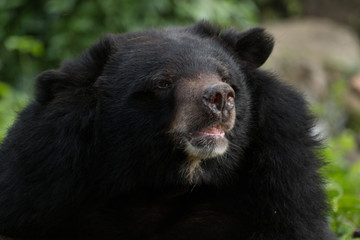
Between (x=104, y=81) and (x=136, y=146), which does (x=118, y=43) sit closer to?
(x=104, y=81)

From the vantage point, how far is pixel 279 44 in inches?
529

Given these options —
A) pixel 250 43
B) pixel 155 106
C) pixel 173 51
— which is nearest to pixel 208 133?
pixel 155 106

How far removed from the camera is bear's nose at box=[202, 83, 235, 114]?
3.56 m

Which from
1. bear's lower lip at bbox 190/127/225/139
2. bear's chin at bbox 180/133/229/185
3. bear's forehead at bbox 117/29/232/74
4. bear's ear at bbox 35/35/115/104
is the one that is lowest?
bear's chin at bbox 180/133/229/185

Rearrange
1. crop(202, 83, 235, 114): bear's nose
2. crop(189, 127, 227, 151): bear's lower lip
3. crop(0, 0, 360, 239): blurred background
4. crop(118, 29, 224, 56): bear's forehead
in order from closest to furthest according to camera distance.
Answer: crop(202, 83, 235, 114): bear's nose
crop(189, 127, 227, 151): bear's lower lip
crop(118, 29, 224, 56): bear's forehead
crop(0, 0, 360, 239): blurred background

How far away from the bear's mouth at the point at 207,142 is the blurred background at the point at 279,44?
1.03m

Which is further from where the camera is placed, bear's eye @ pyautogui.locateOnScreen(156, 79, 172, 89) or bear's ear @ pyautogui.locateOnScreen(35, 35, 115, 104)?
bear's ear @ pyautogui.locateOnScreen(35, 35, 115, 104)

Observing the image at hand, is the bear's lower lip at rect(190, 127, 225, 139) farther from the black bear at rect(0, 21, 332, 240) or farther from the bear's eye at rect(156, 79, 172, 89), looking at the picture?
the bear's eye at rect(156, 79, 172, 89)

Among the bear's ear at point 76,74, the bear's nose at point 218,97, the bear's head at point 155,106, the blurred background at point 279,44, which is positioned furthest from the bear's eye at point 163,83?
the blurred background at point 279,44

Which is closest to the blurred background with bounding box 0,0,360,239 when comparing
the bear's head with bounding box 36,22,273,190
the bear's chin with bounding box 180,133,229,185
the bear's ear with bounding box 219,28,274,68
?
the bear's ear with bounding box 219,28,274,68

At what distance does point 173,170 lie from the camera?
3.94 metres

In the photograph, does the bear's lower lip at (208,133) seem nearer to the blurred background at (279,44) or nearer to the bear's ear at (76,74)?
the bear's ear at (76,74)

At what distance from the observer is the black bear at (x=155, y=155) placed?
3906 millimetres

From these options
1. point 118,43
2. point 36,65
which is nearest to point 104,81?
point 118,43
